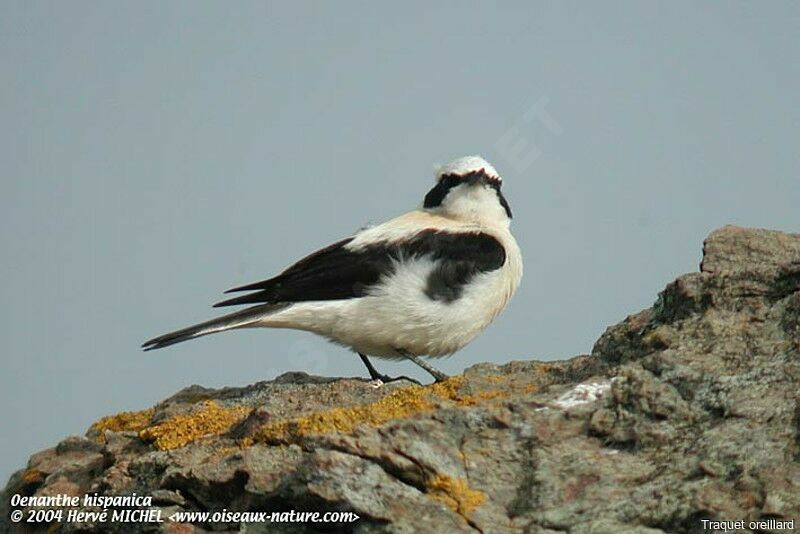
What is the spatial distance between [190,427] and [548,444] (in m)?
2.32

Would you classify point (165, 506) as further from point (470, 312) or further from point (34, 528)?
point (470, 312)

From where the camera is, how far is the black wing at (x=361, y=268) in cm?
953

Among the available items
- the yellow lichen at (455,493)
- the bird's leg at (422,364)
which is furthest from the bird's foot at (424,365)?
the yellow lichen at (455,493)

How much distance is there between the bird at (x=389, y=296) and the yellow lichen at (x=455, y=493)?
3.83 m

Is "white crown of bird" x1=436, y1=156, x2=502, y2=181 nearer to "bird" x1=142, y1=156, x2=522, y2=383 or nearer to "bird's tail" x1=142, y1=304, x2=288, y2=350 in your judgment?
"bird" x1=142, y1=156, x2=522, y2=383

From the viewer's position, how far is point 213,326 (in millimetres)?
9164

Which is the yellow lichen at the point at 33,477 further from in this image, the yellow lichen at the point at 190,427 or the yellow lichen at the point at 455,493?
the yellow lichen at the point at 455,493

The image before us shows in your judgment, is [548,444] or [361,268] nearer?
[548,444]

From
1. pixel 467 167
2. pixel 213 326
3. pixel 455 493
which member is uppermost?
pixel 467 167

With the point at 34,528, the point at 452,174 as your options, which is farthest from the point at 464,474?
the point at 452,174

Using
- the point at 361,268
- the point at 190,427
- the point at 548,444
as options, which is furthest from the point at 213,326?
the point at 548,444

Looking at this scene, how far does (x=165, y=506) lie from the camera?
19.6 ft

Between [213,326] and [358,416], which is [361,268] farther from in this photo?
[358,416]

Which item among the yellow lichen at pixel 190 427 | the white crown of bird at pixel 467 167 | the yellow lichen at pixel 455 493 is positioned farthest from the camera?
the white crown of bird at pixel 467 167
